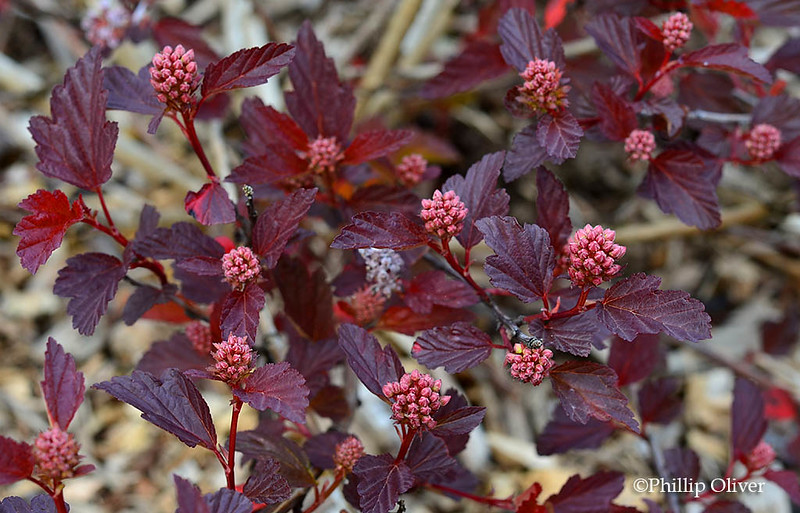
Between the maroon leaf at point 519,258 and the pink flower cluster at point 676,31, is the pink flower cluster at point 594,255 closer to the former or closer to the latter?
the maroon leaf at point 519,258

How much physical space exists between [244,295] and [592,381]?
483 mm

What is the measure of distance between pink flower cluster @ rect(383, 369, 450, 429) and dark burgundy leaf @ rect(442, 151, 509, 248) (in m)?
0.24

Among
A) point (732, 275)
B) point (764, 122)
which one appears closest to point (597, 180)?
point (732, 275)

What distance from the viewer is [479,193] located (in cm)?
101

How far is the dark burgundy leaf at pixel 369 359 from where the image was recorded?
91 cm

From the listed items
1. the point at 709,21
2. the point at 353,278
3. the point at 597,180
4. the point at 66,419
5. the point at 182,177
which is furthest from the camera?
the point at 597,180

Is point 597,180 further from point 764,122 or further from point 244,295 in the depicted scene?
point 244,295

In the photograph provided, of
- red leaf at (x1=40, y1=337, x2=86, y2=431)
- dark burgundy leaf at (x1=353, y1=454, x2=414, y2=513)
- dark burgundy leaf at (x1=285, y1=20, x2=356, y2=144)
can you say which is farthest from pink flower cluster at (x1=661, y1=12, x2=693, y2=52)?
red leaf at (x1=40, y1=337, x2=86, y2=431)

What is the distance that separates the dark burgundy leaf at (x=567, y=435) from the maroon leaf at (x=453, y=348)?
1.28ft

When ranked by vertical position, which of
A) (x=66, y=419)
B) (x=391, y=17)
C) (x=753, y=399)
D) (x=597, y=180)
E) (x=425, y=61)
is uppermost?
(x=66, y=419)

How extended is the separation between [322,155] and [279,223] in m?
0.22

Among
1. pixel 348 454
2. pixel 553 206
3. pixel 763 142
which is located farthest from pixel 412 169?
pixel 763 142

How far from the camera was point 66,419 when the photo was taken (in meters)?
0.90

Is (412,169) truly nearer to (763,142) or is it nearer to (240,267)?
(240,267)
